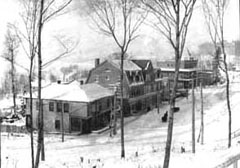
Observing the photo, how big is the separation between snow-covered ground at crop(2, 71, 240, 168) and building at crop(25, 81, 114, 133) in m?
2.50

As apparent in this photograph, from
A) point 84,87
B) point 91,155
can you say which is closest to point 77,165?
point 91,155

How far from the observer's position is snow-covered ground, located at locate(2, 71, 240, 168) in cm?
2139

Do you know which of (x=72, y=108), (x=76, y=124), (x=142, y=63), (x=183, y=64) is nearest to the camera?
(x=72, y=108)

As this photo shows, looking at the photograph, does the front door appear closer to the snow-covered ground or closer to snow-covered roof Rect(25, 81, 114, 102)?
the snow-covered ground

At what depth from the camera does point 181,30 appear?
12547 mm

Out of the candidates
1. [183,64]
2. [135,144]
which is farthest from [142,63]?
[135,144]

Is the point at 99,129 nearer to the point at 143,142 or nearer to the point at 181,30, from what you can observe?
the point at 143,142

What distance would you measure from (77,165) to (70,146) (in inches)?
359

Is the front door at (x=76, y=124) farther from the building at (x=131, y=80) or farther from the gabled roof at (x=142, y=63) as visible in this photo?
the gabled roof at (x=142, y=63)

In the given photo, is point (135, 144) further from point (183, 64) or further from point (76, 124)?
point (183, 64)

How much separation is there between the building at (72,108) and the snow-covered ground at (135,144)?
2499 millimetres

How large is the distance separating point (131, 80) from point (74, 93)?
1284 centimetres

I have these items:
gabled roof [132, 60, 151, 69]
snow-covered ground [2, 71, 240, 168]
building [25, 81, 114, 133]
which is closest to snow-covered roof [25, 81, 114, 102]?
building [25, 81, 114, 133]

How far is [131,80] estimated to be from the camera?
49.2 m
